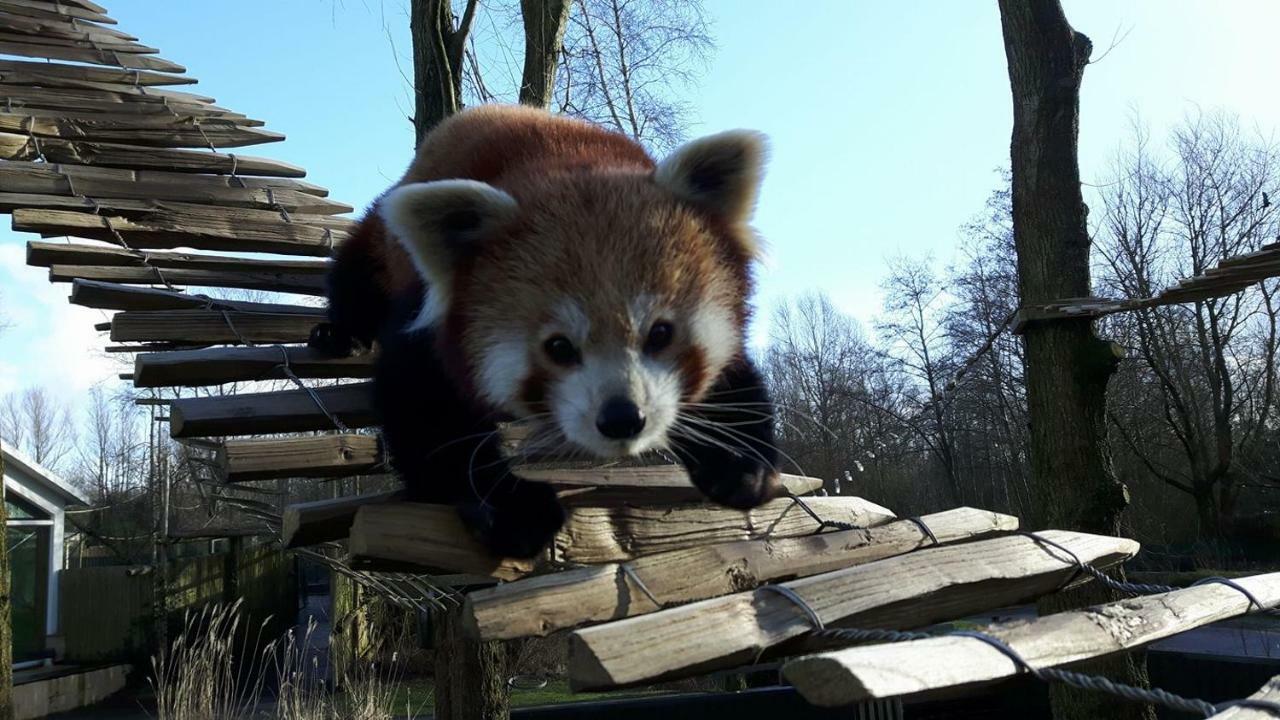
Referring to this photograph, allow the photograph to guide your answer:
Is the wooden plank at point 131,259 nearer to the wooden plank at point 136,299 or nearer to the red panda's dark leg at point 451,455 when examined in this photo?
the wooden plank at point 136,299

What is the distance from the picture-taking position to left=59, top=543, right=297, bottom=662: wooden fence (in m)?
16.1

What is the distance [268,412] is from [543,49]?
14.9 ft

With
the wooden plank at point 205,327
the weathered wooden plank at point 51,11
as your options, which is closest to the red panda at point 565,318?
the wooden plank at point 205,327

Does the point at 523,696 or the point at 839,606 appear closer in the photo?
the point at 839,606

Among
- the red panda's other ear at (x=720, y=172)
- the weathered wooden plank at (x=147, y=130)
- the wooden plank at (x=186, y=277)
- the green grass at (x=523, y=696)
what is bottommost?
the green grass at (x=523, y=696)

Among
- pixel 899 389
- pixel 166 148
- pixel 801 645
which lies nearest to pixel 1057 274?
pixel 801 645

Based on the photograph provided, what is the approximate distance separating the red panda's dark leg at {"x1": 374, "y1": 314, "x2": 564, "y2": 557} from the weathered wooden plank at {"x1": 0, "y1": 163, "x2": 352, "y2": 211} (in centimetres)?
222

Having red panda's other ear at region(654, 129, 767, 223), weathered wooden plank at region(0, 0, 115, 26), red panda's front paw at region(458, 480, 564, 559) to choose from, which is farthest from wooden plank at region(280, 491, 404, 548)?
weathered wooden plank at region(0, 0, 115, 26)

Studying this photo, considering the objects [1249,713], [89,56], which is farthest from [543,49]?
[1249,713]

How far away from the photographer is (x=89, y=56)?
4.93 m

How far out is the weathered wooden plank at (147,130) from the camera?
4.28 meters

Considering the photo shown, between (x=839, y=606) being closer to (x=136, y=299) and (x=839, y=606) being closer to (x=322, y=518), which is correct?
(x=322, y=518)

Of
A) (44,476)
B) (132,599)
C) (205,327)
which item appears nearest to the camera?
(205,327)

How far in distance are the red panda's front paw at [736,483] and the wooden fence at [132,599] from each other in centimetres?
1522
